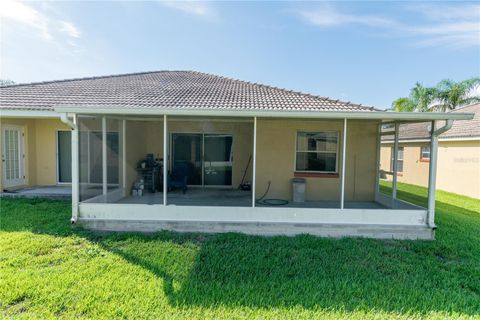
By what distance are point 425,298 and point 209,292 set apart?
9.32 ft

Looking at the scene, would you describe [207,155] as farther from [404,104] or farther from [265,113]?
[404,104]

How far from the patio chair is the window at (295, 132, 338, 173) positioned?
3.47 meters

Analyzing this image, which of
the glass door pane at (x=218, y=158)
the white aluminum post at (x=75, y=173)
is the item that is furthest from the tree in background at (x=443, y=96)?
the white aluminum post at (x=75, y=173)

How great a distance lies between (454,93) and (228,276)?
25.0 m

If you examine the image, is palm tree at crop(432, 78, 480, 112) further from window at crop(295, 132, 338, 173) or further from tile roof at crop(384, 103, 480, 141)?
window at crop(295, 132, 338, 173)

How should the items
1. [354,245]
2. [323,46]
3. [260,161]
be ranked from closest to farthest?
1. [354,245]
2. [260,161]
3. [323,46]

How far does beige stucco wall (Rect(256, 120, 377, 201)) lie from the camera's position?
8094 mm

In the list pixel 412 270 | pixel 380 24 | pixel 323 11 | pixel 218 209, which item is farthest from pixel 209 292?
pixel 380 24

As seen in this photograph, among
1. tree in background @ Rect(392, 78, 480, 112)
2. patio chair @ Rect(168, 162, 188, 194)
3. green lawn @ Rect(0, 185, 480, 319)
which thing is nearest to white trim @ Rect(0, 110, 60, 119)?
green lawn @ Rect(0, 185, 480, 319)

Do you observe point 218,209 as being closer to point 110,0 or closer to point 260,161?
point 260,161

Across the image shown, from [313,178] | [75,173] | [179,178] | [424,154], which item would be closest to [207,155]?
[179,178]

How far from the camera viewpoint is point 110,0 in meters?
8.62

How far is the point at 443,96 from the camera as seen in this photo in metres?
22.0

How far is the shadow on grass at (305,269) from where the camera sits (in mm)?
3537
